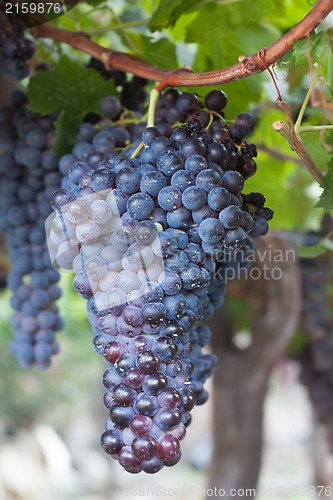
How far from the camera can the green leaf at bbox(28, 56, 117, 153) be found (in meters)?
0.77

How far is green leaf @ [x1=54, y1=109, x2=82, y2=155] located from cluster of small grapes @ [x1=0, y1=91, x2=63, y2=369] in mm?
23

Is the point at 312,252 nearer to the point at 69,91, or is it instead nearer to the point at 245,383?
the point at 69,91

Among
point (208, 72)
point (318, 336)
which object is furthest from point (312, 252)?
point (318, 336)

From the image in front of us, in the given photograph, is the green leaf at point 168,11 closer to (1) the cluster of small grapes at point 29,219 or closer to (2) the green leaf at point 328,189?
(1) the cluster of small grapes at point 29,219

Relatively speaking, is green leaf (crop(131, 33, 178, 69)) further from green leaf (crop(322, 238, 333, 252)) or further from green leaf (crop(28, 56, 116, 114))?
green leaf (crop(322, 238, 333, 252))

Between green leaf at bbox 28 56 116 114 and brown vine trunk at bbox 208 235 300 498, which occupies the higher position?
green leaf at bbox 28 56 116 114

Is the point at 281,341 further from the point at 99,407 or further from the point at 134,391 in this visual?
the point at 99,407

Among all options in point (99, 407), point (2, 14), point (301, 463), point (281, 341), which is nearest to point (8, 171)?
point (2, 14)

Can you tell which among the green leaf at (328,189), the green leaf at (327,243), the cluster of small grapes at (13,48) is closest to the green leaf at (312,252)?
the green leaf at (327,243)

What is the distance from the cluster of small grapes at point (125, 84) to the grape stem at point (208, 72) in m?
0.06

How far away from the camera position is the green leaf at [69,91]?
77cm

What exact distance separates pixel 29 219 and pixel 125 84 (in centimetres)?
25

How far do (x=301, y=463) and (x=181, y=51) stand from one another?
17.1 feet

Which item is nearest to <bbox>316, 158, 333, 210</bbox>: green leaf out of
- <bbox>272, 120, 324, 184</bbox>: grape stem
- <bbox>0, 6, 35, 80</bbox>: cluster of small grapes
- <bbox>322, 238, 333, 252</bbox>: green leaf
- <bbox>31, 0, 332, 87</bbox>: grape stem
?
<bbox>272, 120, 324, 184</bbox>: grape stem
